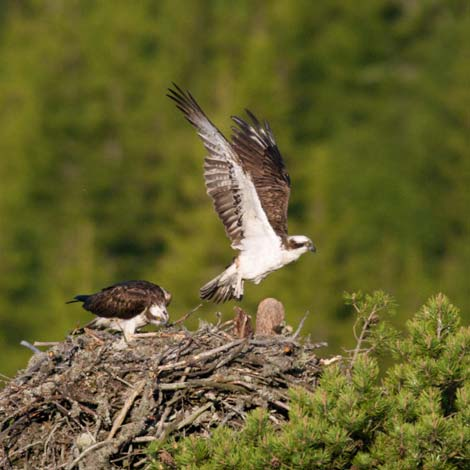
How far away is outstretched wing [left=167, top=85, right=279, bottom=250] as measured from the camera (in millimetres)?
12430

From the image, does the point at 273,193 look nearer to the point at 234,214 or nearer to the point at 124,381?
the point at 234,214

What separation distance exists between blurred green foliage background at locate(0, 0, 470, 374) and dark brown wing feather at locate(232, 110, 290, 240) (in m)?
12.9

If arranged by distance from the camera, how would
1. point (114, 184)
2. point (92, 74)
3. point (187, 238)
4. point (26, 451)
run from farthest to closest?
point (92, 74)
point (114, 184)
point (187, 238)
point (26, 451)

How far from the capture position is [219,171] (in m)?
12.6

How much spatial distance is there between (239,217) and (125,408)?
10.4 feet

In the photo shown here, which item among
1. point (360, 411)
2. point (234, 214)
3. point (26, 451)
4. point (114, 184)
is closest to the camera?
point (360, 411)

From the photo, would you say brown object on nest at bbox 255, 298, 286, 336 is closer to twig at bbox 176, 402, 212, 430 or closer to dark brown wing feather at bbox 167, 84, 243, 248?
twig at bbox 176, 402, 212, 430

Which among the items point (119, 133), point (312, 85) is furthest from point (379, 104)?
point (119, 133)

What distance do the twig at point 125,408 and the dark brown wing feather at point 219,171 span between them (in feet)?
9.62

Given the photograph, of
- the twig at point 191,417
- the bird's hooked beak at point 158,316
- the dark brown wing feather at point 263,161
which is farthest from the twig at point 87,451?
the dark brown wing feather at point 263,161

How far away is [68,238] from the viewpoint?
34.4 m

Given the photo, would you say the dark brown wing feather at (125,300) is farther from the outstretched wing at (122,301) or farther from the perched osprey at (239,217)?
the perched osprey at (239,217)

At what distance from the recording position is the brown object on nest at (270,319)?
36.5 ft

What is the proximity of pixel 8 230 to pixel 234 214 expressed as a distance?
2281 cm
